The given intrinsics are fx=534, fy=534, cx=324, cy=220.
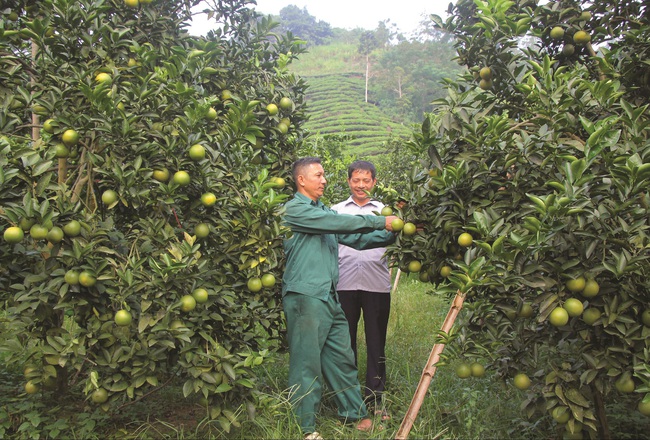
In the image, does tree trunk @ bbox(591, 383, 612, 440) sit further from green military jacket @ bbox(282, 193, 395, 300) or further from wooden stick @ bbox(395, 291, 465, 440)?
green military jacket @ bbox(282, 193, 395, 300)

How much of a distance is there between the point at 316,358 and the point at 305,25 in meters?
70.1

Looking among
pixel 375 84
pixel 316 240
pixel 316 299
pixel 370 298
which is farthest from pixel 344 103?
pixel 316 299

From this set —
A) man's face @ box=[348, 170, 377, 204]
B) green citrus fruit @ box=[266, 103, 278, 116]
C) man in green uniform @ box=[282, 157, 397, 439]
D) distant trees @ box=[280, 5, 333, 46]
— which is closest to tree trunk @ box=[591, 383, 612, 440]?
man in green uniform @ box=[282, 157, 397, 439]

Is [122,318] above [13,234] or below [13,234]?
below

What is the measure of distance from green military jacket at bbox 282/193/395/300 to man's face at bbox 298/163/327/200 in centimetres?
5

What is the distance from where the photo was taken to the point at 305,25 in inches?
2687

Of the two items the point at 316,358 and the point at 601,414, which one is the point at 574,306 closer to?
the point at 601,414

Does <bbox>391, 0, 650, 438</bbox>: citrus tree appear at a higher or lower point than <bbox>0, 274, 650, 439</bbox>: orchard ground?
higher

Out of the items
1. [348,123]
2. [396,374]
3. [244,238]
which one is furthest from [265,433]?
[348,123]

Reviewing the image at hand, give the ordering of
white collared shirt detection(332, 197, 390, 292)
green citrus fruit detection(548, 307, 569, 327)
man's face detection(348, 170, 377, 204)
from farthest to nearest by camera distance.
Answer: man's face detection(348, 170, 377, 204), white collared shirt detection(332, 197, 390, 292), green citrus fruit detection(548, 307, 569, 327)

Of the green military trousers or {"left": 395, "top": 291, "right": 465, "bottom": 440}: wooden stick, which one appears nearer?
{"left": 395, "top": 291, "right": 465, "bottom": 440}: wooden stick

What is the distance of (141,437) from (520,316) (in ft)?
6.76

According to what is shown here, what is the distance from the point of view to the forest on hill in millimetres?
31250

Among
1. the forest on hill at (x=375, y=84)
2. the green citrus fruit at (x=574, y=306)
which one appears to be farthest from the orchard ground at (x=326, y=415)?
the forest on hill at (x=375, y=84)
